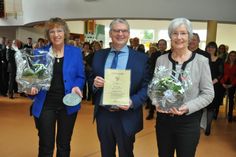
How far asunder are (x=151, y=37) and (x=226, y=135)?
391 inches

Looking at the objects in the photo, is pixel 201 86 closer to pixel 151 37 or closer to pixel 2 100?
pixel 2 100

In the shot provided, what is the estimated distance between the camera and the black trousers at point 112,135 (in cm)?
256

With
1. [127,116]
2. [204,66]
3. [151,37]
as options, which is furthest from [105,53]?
[151,37]

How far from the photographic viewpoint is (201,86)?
2.28 metres

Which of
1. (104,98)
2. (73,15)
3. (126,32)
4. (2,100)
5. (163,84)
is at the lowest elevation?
(2,100)

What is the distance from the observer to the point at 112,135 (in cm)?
262

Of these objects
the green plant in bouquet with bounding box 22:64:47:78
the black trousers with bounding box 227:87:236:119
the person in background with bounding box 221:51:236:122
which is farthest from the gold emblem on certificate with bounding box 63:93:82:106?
the black trousers with bounding box 227:87:236:119

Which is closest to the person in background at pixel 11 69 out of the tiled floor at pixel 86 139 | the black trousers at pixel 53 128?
the tiled floor at pixel 86 139

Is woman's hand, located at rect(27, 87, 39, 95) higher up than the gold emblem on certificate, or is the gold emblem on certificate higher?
woman's hand, located at rect(27, 87, 39, 95)

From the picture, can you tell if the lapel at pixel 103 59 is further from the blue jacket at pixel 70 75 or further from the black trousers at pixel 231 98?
the black trousers at pixel 231 98

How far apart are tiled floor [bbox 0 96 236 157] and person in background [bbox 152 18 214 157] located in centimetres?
204

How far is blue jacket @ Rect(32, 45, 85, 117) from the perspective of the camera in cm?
277

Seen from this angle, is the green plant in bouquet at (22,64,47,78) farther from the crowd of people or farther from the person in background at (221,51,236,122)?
the person in background at (221,51,236,122)

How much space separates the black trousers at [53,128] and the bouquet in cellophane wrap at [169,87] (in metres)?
0.96
